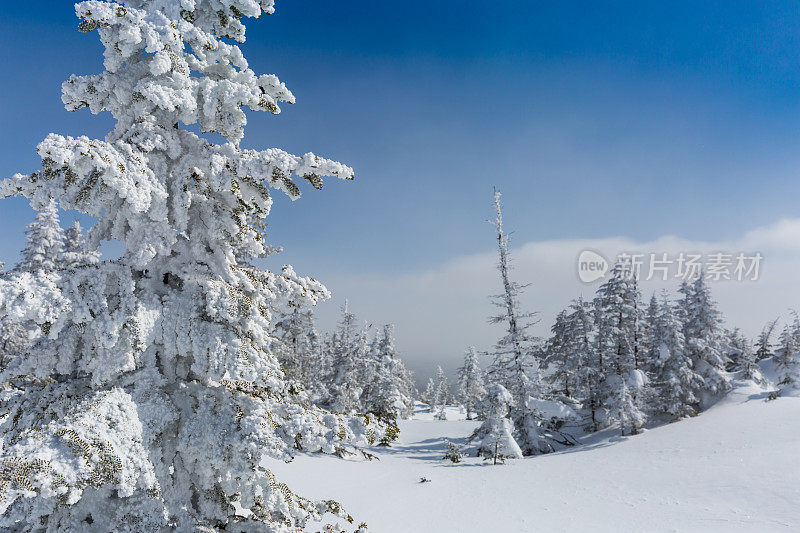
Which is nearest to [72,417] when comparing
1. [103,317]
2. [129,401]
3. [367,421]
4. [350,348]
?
[129,401]

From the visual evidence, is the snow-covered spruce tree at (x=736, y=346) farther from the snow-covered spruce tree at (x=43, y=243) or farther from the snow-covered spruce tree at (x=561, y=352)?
the snow-covered spruce tree at (x=43, y=243)

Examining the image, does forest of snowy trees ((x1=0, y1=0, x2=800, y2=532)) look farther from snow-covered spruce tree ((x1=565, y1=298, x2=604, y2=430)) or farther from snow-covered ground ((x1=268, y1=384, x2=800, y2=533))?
snow-covered spruce tree ((x1=565, y1=298, x2=604, y2=430))

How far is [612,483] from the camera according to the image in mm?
15719

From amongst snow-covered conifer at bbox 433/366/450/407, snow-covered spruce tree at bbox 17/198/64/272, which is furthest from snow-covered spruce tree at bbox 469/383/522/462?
snow-covered conifer at bbox 433/366/450/407

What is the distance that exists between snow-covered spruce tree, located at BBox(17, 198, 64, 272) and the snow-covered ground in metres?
19.0

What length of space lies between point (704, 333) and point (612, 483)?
61.8ft

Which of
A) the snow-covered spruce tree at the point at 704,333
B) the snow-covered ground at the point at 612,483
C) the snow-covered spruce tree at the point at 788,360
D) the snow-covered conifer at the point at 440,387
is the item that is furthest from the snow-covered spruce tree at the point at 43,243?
the snow-covered conifer at the point at 440,387

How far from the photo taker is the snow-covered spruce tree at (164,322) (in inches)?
159

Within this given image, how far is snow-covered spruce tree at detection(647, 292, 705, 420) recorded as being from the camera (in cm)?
2558

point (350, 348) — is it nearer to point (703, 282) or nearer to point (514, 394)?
point (514, 394)

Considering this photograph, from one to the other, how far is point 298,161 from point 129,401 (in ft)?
10.4

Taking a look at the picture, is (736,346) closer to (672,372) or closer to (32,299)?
(672,372)

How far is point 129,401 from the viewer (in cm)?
428

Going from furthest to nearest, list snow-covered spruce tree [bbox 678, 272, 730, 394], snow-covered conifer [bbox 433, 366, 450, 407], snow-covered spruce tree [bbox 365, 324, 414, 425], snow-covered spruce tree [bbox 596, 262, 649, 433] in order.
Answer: snow-covered conifer [bbox 433, 366, 450, 407]
snow-covered spruce tree [bbox 365, 324, 414, 425]
snow-covered spruce tree [bbox 596, 262, 649, 433]
snow-covered spruce tree [bbox 678, 272, 730, 394]
